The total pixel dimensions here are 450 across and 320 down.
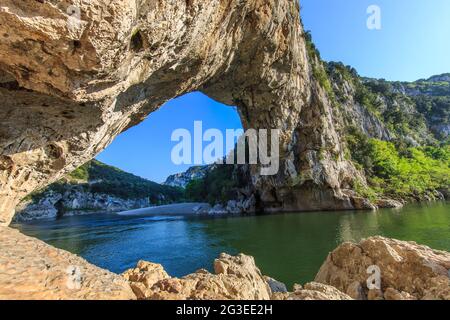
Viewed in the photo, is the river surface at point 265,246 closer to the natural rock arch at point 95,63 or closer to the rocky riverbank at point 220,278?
the rocky riverbank at point 220,278

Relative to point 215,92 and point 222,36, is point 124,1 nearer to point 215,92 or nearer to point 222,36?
point 222,36

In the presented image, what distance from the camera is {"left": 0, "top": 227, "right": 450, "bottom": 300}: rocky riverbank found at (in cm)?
341

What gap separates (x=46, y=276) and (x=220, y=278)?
10.3 ft

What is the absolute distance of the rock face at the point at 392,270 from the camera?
5.94 m

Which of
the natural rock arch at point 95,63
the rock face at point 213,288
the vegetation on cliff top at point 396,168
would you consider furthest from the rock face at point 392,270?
the vegetation on cliff top at point 396,168

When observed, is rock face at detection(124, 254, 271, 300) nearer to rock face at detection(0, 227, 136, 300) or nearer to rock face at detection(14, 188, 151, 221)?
rock face at detection(0, 227, 136, 300)

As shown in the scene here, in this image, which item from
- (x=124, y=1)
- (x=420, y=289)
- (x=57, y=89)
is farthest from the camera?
(x=57, y=89)

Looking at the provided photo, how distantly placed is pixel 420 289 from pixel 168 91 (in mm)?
13292

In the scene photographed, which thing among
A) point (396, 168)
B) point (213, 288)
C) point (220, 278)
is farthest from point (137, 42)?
point (396, 168)

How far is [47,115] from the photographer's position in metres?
8.59

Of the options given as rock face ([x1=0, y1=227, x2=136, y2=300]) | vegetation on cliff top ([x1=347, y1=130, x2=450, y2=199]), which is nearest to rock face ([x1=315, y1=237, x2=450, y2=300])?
rock face ([x1=0, y1=227, x2=136, y2=300])

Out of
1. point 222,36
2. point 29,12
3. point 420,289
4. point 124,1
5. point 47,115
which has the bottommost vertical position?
point 420,289

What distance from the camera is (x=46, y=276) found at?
136 inches
